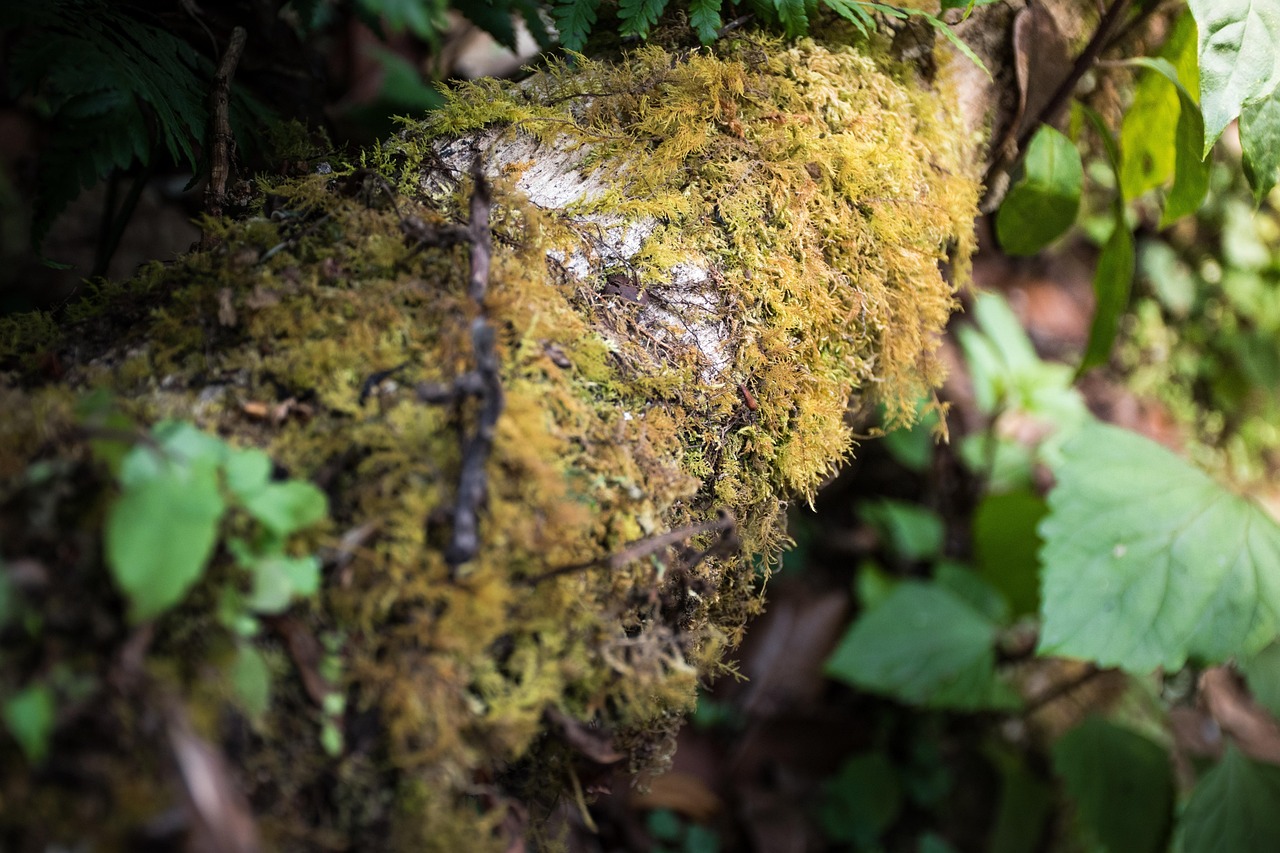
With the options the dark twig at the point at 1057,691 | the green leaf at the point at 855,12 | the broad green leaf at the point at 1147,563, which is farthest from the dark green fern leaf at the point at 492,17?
the dark twig at the point at 1057,691

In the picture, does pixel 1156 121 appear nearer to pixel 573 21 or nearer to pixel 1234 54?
pixel 1234 54

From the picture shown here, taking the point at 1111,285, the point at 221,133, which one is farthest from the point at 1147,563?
the point at 221,133

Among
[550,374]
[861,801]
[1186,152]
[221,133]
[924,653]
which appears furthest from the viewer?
[861,801]

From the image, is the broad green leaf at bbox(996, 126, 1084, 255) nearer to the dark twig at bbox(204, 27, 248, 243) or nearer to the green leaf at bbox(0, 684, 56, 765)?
the dark twig at bbox(204, 27, 248, 243)

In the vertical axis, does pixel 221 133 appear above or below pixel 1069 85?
below

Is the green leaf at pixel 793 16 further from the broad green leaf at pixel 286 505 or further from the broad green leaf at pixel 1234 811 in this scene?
the broad green leaf at pixel 1234 811

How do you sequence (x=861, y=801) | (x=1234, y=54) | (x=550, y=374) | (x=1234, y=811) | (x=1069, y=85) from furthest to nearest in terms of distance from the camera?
(x=861, y=801) < (x=1234, y=811) < (x=1069, y=85) < (x=1234, y=54) < (x=550, y=374)
